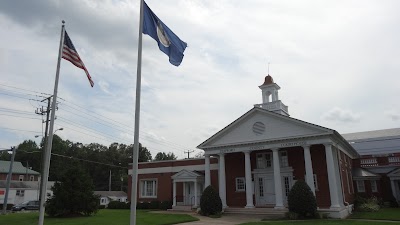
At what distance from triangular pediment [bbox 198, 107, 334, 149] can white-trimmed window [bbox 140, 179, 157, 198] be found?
9.55 metres

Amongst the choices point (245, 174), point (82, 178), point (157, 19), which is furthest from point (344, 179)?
point (157, 19)

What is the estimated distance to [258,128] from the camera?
28.9 m

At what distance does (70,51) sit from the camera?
592 inches

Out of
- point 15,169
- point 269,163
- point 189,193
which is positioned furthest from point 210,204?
point 15,169

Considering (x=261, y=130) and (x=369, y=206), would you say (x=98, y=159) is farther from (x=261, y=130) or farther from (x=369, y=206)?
(x=369, y=206)

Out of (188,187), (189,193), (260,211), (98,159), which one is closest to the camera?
(260,211)

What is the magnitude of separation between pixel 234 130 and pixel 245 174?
157 inches

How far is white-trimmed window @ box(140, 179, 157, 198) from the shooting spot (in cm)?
3741

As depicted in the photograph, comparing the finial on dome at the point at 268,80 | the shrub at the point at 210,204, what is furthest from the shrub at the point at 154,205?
the finial on dome at the point at 268,80

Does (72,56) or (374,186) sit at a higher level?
(72,56)

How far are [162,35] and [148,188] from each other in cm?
2874

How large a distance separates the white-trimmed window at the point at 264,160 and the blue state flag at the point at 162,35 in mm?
20390

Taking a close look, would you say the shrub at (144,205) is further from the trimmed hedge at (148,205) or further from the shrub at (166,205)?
the shrub at (166,205)

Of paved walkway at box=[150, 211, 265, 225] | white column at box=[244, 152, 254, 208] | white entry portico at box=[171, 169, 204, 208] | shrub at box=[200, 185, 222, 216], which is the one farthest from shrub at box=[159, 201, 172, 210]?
white column at box=[244, 152, 254, 208]
